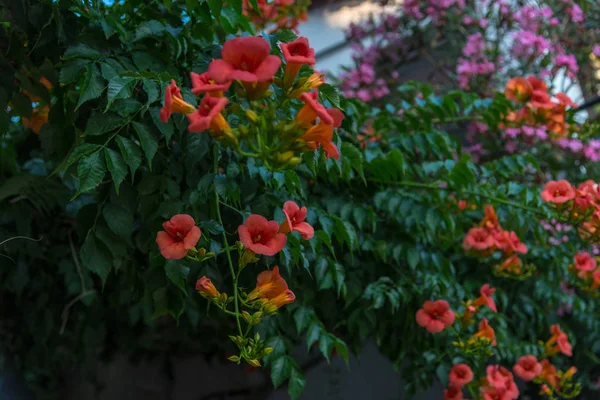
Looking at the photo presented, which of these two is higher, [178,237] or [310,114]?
[310,114]

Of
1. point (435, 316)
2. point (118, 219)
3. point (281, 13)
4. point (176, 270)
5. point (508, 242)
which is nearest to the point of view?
point (176, 270)

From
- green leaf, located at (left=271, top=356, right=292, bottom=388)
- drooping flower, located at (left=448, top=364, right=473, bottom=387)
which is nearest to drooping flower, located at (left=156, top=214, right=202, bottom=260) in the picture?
green leaf, located at (left=271, top=356, right=292, bottom=388)

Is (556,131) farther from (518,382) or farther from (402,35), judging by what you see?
(402,35)

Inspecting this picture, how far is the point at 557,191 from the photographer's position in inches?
77.1

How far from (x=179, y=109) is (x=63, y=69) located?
401mm

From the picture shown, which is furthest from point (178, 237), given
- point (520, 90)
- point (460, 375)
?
point (520, 90)

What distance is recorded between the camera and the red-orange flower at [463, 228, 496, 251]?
2.17m

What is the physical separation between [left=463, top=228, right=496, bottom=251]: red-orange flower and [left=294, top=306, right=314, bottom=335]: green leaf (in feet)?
2.44

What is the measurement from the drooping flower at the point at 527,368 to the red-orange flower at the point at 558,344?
136mm

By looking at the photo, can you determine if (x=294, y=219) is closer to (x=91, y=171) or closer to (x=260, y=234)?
(x=260, y=234)

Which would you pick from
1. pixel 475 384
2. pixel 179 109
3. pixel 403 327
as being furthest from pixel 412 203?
pixel 179 109

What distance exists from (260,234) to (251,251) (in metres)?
0.05

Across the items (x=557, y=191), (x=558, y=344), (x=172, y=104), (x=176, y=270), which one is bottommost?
(x=558, y=344)

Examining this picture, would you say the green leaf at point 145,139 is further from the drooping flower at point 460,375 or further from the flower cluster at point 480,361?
the drooping flower at point 460,375
